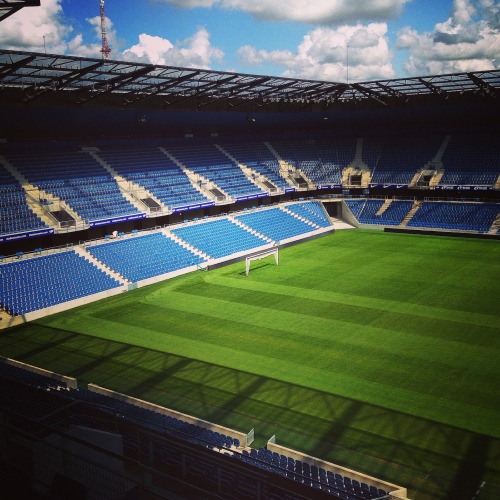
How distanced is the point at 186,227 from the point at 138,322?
1469 centimetres

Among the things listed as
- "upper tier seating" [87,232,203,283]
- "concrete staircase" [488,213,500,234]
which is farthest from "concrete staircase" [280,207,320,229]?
"concrete staircase" [488,213,500,234]

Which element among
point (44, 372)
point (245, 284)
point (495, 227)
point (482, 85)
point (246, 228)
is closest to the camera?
point (44, 372)

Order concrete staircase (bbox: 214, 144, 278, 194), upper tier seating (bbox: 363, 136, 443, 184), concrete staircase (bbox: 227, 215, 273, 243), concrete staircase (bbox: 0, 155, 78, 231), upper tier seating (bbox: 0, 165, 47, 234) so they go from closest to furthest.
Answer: upper tier seating (bbox: 0, 165, 47, 234), concrete staircase (bbox: 0, 155, 78, 231), concrete staircase (bbox: 227, 215, 273, 243), concrete staircase (bbox: 214, 144, 278, 194), upper tier seating (bbox: 363, 136, 443, 184)

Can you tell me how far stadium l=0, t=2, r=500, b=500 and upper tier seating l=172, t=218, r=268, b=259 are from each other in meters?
0.23

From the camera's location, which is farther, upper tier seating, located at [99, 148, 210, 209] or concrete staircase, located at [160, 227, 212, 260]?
upper tier seating, located at [99, 148, 210, 209]

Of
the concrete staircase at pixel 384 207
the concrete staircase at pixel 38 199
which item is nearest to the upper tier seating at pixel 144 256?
the concrete staircase at pixel 38 199

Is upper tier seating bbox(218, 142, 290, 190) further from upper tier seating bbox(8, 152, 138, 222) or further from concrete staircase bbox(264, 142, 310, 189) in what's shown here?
upper tier seating bbox(8, 152, 138, 222)

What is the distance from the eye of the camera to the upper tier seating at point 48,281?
83.3ft

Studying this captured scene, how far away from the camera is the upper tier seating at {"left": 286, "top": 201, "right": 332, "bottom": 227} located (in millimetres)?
45938

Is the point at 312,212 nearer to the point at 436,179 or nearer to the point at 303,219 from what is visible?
the point at 303,219

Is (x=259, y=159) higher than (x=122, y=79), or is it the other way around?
(x=122, y=79)

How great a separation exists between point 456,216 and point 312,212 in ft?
40.0

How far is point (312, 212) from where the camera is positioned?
4703 cm

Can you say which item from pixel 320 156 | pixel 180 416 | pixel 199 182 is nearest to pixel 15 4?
pixel 180 416
